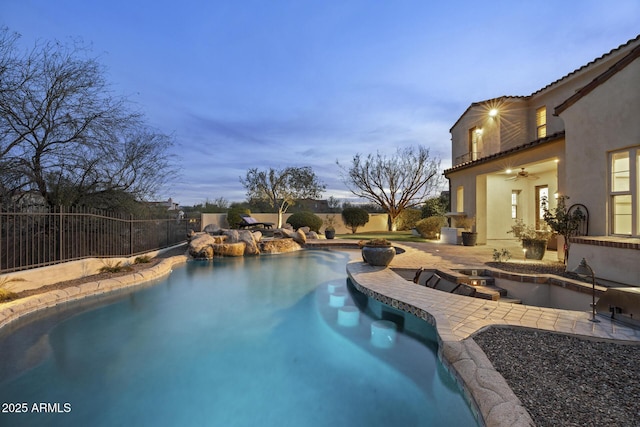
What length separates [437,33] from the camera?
9.23 meters

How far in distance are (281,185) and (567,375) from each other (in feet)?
68.1

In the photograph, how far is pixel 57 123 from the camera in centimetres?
721

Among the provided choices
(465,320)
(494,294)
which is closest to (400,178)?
(494,294)

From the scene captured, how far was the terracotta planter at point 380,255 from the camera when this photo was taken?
25.2 feet

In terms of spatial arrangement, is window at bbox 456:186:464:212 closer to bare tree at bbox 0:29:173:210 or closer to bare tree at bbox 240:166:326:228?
bare tree at bbox 240:166:326:228

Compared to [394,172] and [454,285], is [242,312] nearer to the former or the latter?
[454,285]

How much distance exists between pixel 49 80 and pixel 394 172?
19.0 m

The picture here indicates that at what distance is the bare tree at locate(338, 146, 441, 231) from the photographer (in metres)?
21.8

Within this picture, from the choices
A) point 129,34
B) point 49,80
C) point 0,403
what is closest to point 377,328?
point 0,403

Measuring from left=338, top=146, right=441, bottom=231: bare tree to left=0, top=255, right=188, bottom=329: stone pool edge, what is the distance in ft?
54.0

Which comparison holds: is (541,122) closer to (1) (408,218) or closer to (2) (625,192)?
(2) (625,192)

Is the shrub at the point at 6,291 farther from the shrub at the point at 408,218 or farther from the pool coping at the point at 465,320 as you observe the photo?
the shrub at the point at 408,218

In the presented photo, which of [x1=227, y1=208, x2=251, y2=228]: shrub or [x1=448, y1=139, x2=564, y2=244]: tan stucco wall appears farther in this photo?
[x1=227, y1=208, x2=251, y2=228]: shrub

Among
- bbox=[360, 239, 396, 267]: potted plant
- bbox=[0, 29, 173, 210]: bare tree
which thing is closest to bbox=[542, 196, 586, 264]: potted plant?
bbox=[360, 239, 396, 267]: potted plant
